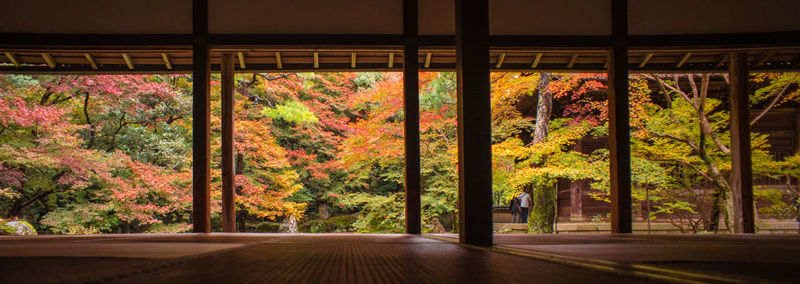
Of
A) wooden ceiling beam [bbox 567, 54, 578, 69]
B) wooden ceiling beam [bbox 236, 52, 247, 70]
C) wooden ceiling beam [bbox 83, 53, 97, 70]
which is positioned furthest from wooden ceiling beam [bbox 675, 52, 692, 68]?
wooden ceiling beam [bbox 83, 53, 97, 70]

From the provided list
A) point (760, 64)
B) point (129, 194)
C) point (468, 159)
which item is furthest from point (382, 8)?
point (129, 194)

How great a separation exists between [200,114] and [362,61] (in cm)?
174

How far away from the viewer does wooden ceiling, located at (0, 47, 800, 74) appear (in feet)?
14.3

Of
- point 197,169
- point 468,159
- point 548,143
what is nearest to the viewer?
point 468,159

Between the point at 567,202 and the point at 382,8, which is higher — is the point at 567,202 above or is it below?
below

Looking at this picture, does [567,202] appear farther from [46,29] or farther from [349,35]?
[46,29]

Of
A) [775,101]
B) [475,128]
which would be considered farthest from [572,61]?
[775,101]

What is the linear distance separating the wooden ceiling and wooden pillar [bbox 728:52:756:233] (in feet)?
1.08

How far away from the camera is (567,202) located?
9.88 meters

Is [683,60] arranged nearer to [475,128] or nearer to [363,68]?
[363,68]

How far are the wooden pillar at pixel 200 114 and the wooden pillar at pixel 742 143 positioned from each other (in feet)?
16.6

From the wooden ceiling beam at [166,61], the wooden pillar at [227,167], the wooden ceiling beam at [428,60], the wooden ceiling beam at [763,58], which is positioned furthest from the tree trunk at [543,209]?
the wooden ceiling beam at [166,61]

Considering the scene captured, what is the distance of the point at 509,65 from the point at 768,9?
235 cm

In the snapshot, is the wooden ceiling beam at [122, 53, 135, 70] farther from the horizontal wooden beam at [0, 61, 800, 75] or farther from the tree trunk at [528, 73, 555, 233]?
the tree trunk at [528, 73, 555, 233]
